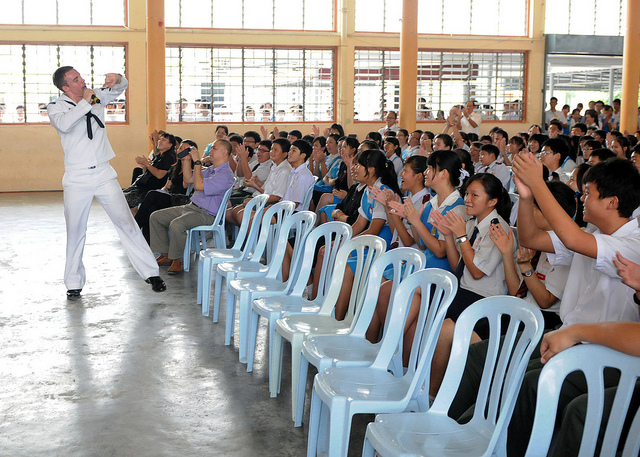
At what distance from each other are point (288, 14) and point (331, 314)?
373 inches

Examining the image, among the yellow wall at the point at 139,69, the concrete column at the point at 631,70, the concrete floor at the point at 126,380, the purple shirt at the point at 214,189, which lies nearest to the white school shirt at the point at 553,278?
the concrete floor at the point at 126,380

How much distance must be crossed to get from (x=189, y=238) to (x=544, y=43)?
29.8ft

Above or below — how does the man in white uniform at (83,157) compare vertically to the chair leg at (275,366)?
above

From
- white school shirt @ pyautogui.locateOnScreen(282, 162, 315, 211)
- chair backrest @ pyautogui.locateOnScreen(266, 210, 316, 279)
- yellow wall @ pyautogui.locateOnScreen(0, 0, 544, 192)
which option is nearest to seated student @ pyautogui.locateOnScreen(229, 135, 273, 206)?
white school shirt @ pyautogui.locateOnScreen(282, 162, 315, 211)

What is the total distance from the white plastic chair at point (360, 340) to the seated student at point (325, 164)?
380 cm

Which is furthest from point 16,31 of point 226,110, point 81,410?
point 81,410

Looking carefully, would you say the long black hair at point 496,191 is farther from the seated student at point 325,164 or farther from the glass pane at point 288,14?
the glass pane at point 288,14

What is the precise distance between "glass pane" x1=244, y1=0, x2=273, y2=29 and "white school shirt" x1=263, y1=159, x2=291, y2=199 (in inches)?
246

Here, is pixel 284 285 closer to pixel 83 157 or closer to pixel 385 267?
pixel 385 267

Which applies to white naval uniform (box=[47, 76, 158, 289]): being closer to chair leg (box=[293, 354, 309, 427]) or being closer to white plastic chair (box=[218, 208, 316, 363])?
white plastic chair (box=[218, 208, 316, 363])

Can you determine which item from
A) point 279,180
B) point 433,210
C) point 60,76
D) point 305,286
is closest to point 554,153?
point 279,180

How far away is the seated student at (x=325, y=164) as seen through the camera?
6.62 metres

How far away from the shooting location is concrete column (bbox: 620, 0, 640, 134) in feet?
33.0

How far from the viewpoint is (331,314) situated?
3035 millimetres
